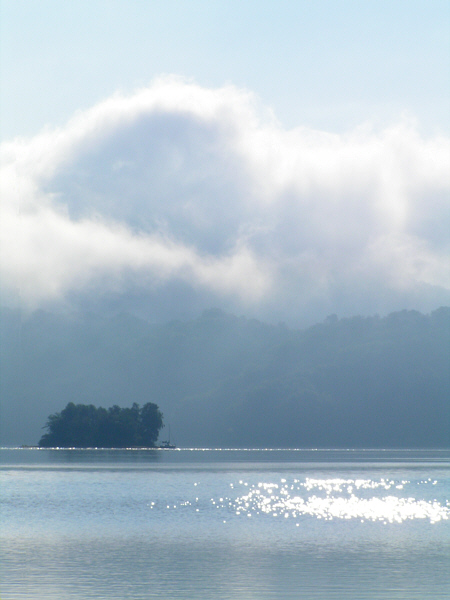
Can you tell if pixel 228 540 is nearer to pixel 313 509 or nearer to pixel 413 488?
pixel 313 509

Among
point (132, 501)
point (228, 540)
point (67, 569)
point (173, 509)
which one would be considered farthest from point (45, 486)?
point (67, 569)

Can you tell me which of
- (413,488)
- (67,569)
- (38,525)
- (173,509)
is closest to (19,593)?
(67,569)

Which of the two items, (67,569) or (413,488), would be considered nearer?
(67,569)

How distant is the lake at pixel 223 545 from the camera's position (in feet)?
132

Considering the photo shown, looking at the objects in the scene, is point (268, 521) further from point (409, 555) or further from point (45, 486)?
point (45, 486)

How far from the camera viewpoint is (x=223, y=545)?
56094 mm

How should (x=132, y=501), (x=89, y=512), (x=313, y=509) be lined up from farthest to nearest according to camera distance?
(x=132, y=501) < (x=313, y=509) < (x=89, y=512)

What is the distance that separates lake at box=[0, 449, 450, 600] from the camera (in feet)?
132

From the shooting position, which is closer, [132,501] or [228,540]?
[228,540]

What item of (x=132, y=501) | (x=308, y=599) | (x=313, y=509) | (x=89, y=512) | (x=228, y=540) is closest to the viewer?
(x=308, y=599)

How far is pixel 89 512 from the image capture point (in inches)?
3123

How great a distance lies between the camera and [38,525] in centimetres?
6662

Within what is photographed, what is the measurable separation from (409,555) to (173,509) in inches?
1450

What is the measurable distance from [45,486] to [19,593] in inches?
3233
